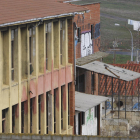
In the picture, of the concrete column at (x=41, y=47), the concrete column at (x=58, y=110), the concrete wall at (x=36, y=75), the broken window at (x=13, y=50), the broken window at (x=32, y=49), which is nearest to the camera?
the concrete wall at (x=36, y=75)

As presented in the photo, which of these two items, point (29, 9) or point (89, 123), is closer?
point (29, 9)

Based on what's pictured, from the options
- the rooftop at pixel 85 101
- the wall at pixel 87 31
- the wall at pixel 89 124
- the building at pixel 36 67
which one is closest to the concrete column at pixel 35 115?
the building at pixel 36 67

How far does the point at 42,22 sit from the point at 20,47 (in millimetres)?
2084

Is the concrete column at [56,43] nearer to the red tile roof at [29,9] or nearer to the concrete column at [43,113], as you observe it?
the red tile roof at [29,9]

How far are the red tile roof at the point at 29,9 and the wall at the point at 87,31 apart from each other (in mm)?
7889

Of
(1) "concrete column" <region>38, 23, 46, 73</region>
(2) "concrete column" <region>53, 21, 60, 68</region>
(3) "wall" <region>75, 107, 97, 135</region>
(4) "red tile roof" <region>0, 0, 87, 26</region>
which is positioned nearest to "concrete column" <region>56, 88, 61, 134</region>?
(2) "concrete column" <region>53, 21, 60, 68</region>

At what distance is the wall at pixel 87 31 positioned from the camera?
3578cm

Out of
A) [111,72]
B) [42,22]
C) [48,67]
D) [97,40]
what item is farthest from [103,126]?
[42,22]

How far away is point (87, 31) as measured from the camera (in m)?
37.6

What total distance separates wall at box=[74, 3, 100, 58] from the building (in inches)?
300

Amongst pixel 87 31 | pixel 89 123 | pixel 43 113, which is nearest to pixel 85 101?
pixel 89 123

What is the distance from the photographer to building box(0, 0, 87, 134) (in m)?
22.0

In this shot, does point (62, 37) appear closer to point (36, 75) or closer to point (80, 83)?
point (36, 75)

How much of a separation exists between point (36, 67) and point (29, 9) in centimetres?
243
